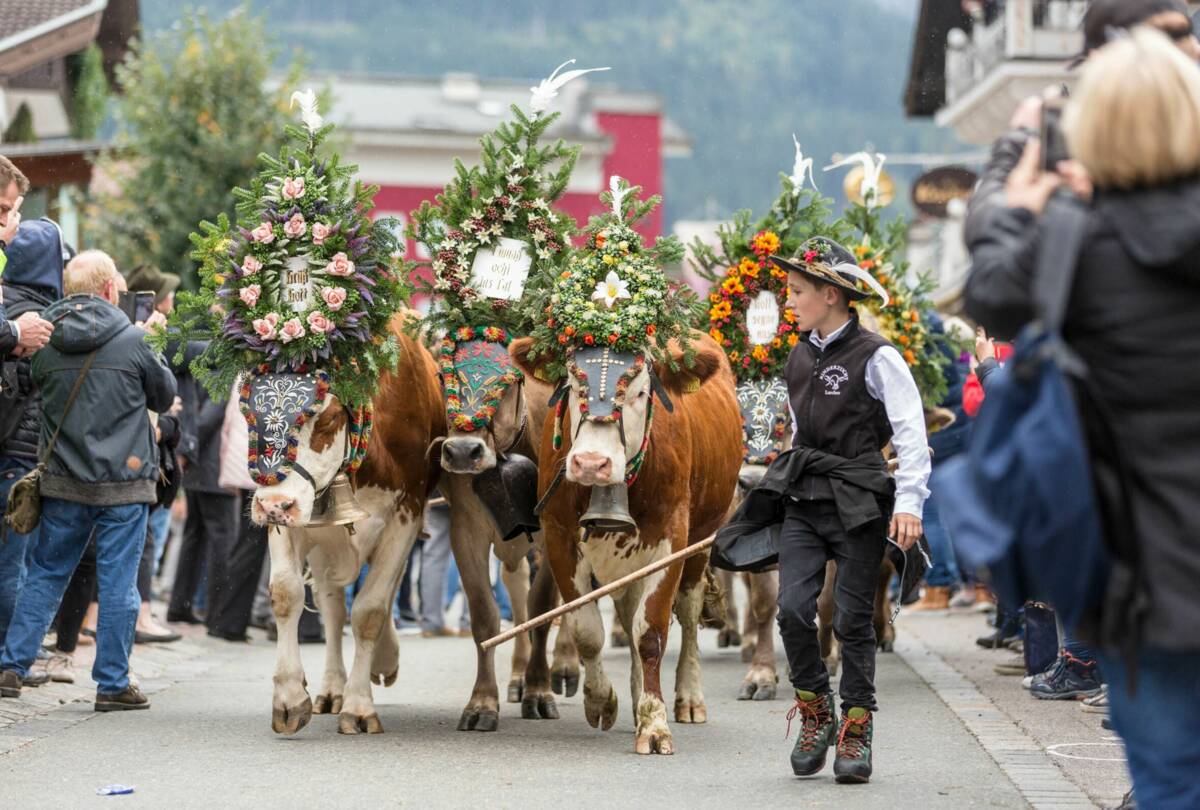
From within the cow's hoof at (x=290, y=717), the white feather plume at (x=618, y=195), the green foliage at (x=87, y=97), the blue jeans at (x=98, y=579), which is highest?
the green foliage at (x=87, y=97)

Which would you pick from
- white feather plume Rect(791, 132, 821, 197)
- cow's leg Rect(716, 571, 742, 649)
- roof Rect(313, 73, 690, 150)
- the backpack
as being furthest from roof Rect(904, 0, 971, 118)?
the backpack

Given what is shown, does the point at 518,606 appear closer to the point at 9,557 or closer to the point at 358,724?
the point at 358,724

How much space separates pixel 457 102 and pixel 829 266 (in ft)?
187

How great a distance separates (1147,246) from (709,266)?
8148 mm

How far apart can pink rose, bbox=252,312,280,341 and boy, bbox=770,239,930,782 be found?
2664 millimetres

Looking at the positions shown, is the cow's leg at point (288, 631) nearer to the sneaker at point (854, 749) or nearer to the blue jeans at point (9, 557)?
the blue jeans at point (9, 557)

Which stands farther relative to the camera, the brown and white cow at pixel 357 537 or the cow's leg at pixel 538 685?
the cow's leg at pixel 538 685

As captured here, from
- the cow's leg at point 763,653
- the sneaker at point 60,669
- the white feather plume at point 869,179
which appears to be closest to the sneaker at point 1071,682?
the cow's leg at point 763,653

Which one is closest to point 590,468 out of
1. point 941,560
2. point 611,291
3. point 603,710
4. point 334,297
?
point 611,291

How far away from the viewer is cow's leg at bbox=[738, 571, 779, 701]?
11398mm

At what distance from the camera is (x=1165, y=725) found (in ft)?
15.1

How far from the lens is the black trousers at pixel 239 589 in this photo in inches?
573

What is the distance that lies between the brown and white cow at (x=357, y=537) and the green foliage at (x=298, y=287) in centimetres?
30

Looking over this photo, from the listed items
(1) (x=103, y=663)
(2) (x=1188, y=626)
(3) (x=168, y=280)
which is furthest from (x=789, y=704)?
(2) (x=1188, y=626)
